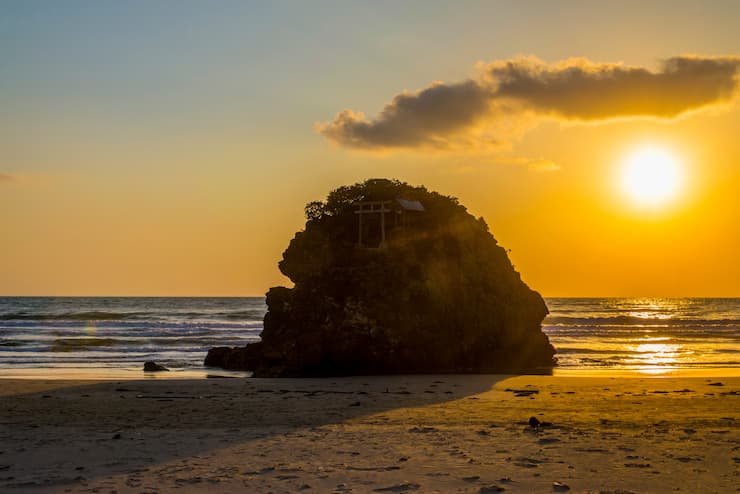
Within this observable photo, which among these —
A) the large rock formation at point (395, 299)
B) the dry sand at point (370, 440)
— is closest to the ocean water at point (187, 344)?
the large rock formation at point (395, 299)

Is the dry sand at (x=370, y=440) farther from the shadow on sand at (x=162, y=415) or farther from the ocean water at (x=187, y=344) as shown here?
the ocean water at (x=187, y=344)

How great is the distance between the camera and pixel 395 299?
3061 cm

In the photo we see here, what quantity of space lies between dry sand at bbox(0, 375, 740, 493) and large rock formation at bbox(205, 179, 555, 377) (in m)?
7.86

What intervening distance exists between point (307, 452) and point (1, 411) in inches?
353

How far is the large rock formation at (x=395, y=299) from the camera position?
30.2m

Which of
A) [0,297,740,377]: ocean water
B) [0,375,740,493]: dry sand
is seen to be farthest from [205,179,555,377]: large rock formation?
[0,375,740,493]: dry sand

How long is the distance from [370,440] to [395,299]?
1734cm

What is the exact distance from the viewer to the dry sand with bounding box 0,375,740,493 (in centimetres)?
1045

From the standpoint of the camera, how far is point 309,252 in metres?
33.2

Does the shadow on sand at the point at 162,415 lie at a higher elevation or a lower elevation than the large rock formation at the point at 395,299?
lower

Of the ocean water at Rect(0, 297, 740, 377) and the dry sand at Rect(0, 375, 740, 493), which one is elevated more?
the ocean water at Rect(0, 297, 740, 377)

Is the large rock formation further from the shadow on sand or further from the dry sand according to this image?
the dry sand

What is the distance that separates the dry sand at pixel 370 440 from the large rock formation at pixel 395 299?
786cm

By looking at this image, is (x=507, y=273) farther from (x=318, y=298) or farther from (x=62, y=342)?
(x=62, y=342)
